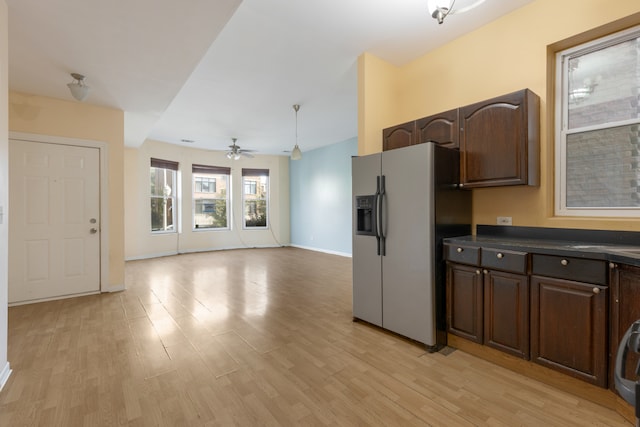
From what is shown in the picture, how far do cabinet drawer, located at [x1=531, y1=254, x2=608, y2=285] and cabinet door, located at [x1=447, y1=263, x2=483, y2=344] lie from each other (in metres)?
0.41

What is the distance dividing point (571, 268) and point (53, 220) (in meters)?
5.50

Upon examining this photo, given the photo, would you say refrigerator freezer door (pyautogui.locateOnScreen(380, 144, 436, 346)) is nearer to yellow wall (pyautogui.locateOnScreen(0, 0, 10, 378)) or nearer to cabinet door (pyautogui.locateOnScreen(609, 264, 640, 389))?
cabinet door (pyautogui.locateOnScreen(609, 264, 640, 389))

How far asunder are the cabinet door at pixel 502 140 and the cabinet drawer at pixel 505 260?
607 mm

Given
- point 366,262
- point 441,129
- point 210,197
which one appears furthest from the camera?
point 210,197

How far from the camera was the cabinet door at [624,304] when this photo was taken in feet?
5.28

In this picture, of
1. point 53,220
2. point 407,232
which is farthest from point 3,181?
point 407,232

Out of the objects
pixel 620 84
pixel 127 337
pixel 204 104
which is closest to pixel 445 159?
pixel 620 84

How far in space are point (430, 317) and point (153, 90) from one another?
4043 millimetres

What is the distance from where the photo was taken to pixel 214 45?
304 cm

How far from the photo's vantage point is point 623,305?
1.66m

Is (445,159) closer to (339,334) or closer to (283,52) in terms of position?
(339,334)

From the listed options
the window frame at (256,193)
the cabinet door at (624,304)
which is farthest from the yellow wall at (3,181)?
the window frame at (256,193)

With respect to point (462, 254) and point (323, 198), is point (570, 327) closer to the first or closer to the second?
point (462, 254)

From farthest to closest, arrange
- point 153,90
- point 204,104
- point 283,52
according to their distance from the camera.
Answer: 1. point 204,104
2. point 153,90
3. point 283,52
